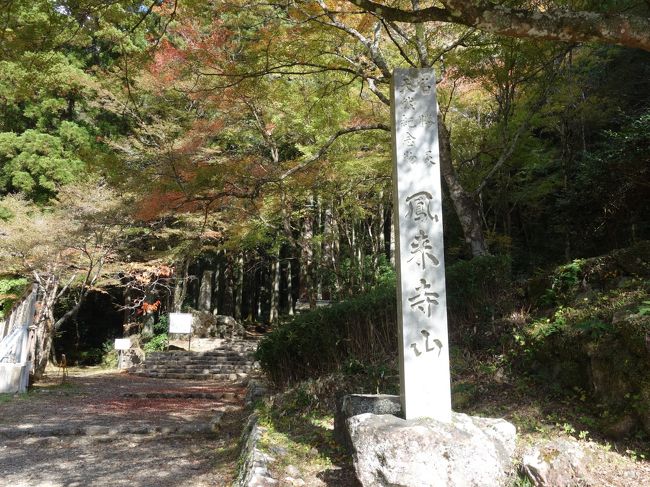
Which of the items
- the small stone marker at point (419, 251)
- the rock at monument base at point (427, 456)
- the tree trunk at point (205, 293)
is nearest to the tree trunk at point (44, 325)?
the tree trunk at point (205, 293)

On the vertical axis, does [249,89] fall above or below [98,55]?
below

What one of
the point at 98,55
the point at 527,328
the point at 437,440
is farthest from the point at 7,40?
the point at 98,55

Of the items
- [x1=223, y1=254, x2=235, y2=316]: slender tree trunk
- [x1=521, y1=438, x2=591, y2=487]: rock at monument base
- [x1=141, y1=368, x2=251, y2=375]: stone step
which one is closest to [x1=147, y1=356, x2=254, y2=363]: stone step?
[x1=141, y1=368, x2=251, y2=375]: stone step

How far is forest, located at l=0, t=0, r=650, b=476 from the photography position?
531cm

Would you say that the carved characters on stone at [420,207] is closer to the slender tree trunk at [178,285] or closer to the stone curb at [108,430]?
the stone curb at [108,430]

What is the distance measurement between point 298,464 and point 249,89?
6988mm

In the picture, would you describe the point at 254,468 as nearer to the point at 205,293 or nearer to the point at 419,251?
the point at 419,251

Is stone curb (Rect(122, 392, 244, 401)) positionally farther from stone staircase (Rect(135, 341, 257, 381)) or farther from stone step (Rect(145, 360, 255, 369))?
stone step (Rect(145, 360, 255, 369))

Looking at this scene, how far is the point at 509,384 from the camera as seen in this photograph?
5.36 metres

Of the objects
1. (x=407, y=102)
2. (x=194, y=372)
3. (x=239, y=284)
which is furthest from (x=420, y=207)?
(x=239, y=284)

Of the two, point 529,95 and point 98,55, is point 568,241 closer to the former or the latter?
point 529,95

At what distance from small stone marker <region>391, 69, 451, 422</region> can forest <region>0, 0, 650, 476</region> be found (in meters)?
0.83

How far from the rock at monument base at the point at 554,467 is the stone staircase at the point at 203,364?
37.5 ft

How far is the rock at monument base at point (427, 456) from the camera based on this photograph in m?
3.41
